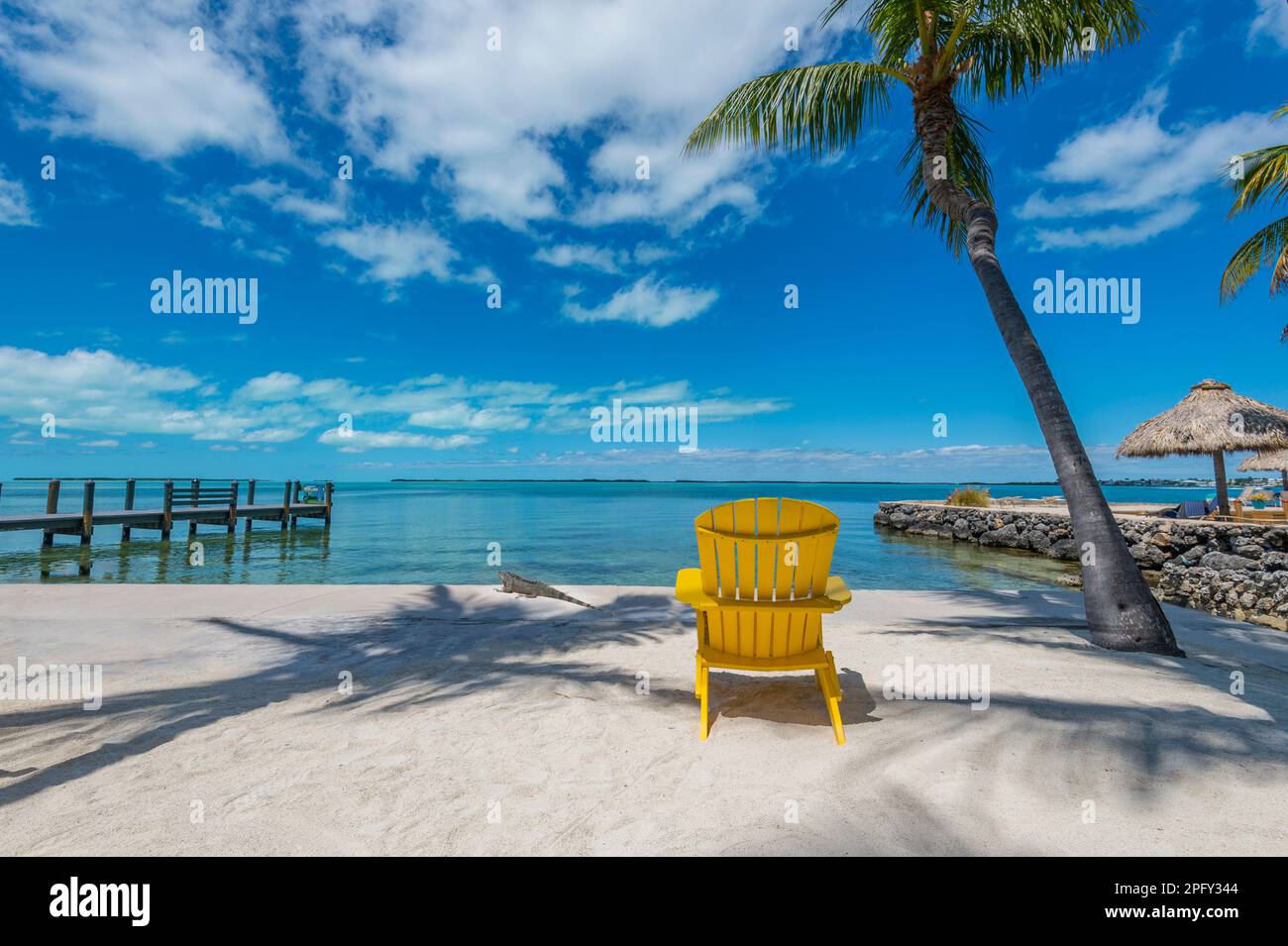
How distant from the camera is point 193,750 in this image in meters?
3.00

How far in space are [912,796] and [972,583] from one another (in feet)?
40.5

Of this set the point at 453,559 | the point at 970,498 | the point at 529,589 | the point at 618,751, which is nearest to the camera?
the point at 618,751

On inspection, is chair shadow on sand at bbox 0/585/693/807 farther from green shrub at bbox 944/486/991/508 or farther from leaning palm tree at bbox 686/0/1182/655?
green shrub at bbox 944/486/991/508

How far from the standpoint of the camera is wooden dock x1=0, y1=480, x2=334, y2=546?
60.7ft

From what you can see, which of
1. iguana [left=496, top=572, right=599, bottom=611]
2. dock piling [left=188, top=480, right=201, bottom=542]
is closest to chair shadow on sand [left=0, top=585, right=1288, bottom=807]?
iguana [left=496, top=572, right=599, bottom=611]

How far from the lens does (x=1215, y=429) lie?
1617 cm

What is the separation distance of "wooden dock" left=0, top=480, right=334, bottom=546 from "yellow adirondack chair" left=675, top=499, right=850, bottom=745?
899 inches

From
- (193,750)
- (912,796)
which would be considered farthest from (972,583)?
(193,750)

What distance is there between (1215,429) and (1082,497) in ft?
54.1
